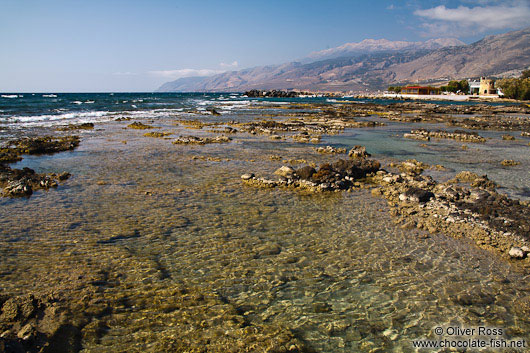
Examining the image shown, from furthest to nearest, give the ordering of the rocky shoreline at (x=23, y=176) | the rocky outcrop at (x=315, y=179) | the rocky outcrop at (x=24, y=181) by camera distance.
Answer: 1. the rocky outcrop at (x=315, y=179)
2. the rocky shoreline at (x=23, y=176)
3. the rocky outcrop at (x=24, y=181)

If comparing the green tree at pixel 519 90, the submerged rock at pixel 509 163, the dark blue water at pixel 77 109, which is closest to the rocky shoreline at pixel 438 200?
the submerged rock at pixel 509 163

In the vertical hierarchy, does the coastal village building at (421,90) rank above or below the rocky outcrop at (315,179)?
above

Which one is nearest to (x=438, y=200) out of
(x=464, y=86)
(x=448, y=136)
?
(x=448, y=136)

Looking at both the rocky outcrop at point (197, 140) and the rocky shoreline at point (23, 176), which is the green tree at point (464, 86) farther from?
the rocky shoreline at point (23, 176)

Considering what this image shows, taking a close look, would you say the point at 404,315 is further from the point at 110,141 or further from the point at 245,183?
the point at 110,141

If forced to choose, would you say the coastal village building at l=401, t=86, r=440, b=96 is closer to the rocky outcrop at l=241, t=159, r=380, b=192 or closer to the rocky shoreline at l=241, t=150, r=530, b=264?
the rocky shoreline at l=241, t=150, r=530, b=264

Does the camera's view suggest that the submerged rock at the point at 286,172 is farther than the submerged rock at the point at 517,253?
Yes

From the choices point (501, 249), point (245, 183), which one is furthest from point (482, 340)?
point (245, 183)

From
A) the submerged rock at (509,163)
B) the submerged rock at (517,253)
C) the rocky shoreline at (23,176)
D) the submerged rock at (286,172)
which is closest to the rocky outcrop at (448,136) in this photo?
the submerged rock at (509,163)

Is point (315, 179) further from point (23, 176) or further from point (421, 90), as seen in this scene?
point (421, 90)

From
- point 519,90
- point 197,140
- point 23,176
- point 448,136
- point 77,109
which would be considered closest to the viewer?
point 23,176

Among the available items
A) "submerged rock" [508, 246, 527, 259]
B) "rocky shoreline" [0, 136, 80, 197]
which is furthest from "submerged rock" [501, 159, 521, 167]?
"rocky shoreline" [0, 136, 80, 197]

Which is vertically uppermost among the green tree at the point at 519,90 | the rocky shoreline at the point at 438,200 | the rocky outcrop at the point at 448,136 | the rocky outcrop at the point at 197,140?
the green tree at the point at 519,90

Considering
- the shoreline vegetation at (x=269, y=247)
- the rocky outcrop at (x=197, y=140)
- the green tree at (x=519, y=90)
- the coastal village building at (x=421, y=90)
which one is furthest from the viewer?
the coastal village building at (x=421, y=90)
